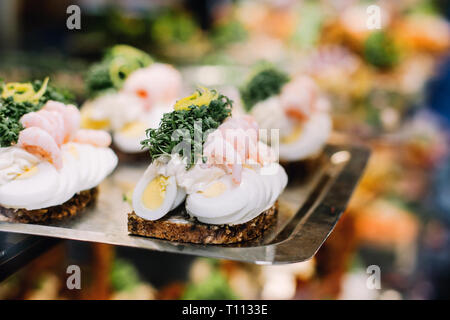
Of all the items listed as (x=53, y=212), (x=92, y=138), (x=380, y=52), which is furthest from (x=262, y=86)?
(x=380, y=52)

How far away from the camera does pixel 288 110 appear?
9.51ft

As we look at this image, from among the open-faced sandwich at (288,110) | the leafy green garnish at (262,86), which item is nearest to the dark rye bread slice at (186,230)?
the open-faced sandwich at (288,110)

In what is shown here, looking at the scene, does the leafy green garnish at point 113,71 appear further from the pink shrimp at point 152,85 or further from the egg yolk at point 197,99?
the egg yolk at point 197,99

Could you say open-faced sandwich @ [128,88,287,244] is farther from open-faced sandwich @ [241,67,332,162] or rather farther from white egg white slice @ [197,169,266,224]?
open-faced sandwich @ [241,67,332,162]

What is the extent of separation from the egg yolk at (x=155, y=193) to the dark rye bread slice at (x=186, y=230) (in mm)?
61

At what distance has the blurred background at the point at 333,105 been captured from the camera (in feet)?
8.83

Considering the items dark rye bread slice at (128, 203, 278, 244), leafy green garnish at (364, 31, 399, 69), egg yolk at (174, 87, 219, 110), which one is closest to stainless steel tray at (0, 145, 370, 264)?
dark rye bread slice at (128, 203, 278, 244)

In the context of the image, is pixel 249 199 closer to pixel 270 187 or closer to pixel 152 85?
pixel 270 187

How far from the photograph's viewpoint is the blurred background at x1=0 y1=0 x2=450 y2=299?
2.69 meters

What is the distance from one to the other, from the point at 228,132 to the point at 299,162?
114 centimetres

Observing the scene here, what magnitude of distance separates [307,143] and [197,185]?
1220mm
